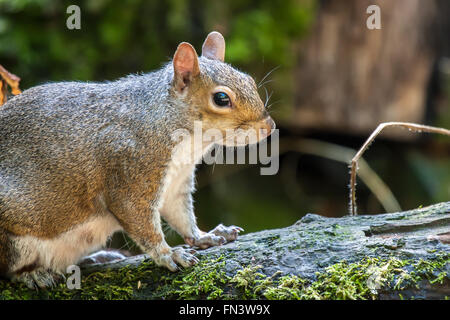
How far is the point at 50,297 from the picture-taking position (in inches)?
124

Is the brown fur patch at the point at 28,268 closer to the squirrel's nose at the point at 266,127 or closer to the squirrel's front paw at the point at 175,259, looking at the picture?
the squirrel's front paw at the point at 175,259


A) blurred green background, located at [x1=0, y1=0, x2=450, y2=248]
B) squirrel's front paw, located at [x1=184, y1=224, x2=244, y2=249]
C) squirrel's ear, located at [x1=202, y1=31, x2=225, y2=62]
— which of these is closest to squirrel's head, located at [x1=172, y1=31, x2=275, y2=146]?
squirrel's ear, located at [x1=202, y1=31, x2=225, y2=62]

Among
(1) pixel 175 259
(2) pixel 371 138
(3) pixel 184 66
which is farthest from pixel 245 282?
(3) pixel 184 66

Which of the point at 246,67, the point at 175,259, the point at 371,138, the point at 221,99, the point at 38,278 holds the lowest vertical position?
the point at 38,278

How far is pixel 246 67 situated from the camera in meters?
6.14

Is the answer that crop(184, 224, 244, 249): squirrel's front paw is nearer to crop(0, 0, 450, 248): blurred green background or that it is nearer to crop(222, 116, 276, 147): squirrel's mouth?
crop(222, 116, 276, 147): squirrel's mouth

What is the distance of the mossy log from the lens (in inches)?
106

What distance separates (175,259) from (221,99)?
96 centimetres

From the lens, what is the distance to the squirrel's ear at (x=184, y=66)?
10.4ft

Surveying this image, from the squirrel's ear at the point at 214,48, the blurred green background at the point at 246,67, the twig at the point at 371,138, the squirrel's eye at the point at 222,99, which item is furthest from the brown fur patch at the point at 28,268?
the blurred green background at the point at 246,67

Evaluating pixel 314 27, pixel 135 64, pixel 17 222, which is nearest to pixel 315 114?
pixel 314 27

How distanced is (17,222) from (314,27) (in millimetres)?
4479

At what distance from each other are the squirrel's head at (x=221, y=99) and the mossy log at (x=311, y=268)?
63 centimetres

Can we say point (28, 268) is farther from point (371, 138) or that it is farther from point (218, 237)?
point (371, 138)
